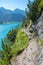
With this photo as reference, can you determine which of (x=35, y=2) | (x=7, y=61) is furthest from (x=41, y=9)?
(x=7, y=61)

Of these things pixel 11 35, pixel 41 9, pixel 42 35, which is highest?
pixel 41 9

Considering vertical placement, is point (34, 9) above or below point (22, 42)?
above

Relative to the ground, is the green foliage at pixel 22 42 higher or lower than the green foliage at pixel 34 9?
lower

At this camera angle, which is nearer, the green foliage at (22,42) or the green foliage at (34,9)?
the green foliage at (22,42)

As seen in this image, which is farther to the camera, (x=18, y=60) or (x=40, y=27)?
(x=40, y=27)

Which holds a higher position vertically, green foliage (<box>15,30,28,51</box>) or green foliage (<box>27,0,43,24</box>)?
green foliage (<box>27,0,43,24</box>)

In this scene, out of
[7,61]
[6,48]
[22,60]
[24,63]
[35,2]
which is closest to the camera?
[24,63]

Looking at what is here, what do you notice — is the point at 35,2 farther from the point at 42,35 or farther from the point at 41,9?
the point at 42,35

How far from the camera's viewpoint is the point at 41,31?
38.9ft

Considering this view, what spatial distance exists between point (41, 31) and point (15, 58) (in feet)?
8.36

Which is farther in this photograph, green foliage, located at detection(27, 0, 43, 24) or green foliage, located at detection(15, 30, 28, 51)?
green foliage, located at detection(27, 0, 43, 24)

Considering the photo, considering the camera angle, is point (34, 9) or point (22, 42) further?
point (34, 9)

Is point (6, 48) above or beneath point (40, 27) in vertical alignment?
beneath

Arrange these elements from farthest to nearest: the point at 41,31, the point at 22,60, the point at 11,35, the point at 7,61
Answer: the point at 11,35 < the point at 7,61 < the point at 41,31 < the point at 22,60
